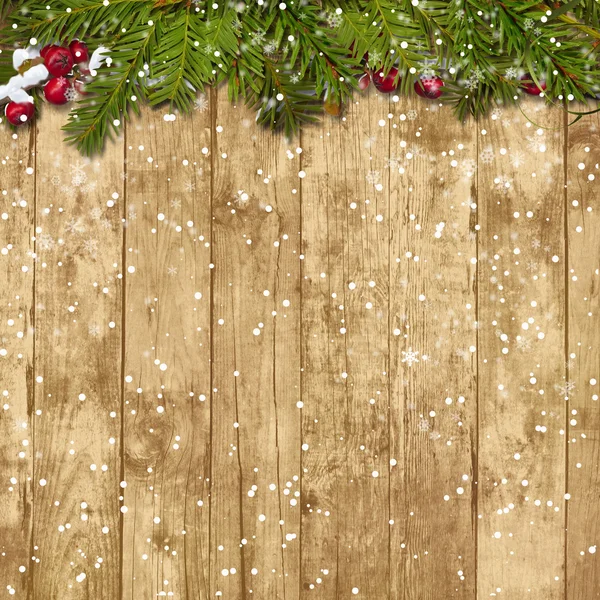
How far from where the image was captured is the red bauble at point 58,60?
3.46 ft

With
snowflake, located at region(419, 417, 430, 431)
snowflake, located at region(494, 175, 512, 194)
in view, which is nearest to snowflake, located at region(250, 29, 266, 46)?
snowflake, located at region(494, 175, 512, 194)

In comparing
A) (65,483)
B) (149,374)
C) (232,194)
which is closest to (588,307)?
(232,194)

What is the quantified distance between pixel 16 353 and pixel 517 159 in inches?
38.1

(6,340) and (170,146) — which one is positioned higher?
(170,146)

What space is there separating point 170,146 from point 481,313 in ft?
2.07

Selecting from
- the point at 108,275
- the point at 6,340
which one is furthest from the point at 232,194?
the point at 6,340

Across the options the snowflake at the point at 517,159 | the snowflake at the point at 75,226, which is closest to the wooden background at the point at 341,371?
the snowflake at the point at 517,159

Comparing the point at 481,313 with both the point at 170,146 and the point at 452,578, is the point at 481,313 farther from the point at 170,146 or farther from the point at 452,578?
the point at 170,146

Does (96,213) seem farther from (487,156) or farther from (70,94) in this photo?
(487,156)

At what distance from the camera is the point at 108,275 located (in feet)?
3.60

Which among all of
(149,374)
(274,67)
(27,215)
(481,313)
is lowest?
(149,374)

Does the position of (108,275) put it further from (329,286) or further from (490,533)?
(490,533)

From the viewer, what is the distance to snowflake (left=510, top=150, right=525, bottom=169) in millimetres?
1090

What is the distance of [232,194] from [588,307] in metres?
0.67
